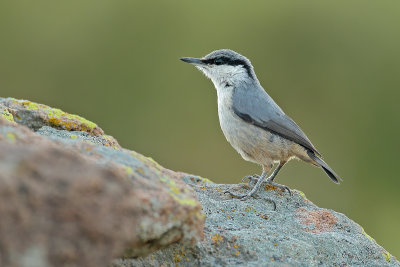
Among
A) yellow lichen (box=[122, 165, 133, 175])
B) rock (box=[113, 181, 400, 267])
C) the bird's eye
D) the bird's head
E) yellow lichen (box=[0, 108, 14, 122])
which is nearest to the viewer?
yellow lichen (box=[122, 165, 133, 175])

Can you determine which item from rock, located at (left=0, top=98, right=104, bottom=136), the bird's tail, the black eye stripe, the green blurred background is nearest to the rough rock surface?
rock, located at (left=0, top=98, right=104, bottom=136)

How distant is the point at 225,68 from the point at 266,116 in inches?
35.2

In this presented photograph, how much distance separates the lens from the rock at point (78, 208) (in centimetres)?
207

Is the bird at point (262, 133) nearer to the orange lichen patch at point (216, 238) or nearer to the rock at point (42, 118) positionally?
the rock at point (42, 118)

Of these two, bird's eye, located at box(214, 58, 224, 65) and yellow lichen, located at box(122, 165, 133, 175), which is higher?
bird's eye, located at box(214, 58, 224, 65)

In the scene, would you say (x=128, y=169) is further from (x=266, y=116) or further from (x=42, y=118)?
(x=266, y=116)

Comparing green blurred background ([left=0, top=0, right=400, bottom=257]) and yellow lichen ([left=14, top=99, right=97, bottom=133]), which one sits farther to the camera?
green blurred background ([left=0, top=0, right=400, bottom=257])

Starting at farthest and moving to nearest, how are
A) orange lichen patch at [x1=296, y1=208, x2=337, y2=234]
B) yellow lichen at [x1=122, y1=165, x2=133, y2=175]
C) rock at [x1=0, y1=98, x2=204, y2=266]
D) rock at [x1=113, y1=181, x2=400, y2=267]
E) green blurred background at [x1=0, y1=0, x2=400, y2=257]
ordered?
green blurred background at [x1=0, y1=0, x2=400, y2=257] → orange lichen patch at [x1=296, y1=208, x2=337, y2=234] → rock at [x1=113, y1=181, x2=400, y2=267] → yellow lichen at [x1=122, y1=165, x2=133, y2=175] → rock at [x1=0, y1=98, x2=204, y2=266]

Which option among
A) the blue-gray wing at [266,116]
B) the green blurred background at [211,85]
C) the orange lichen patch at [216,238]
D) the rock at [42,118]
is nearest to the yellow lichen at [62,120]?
the rock at [42,118]

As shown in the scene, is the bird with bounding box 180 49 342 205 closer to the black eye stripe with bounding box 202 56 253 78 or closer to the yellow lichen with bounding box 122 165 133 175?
the black eye stripe with bounding box 202 56 253 78

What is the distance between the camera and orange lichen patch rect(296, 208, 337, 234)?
410 centimetres

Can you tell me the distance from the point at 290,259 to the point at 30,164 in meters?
1.78

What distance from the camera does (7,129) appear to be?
8.65 feet

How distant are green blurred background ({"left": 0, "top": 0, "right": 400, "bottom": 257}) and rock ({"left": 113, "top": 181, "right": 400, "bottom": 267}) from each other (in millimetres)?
5800
